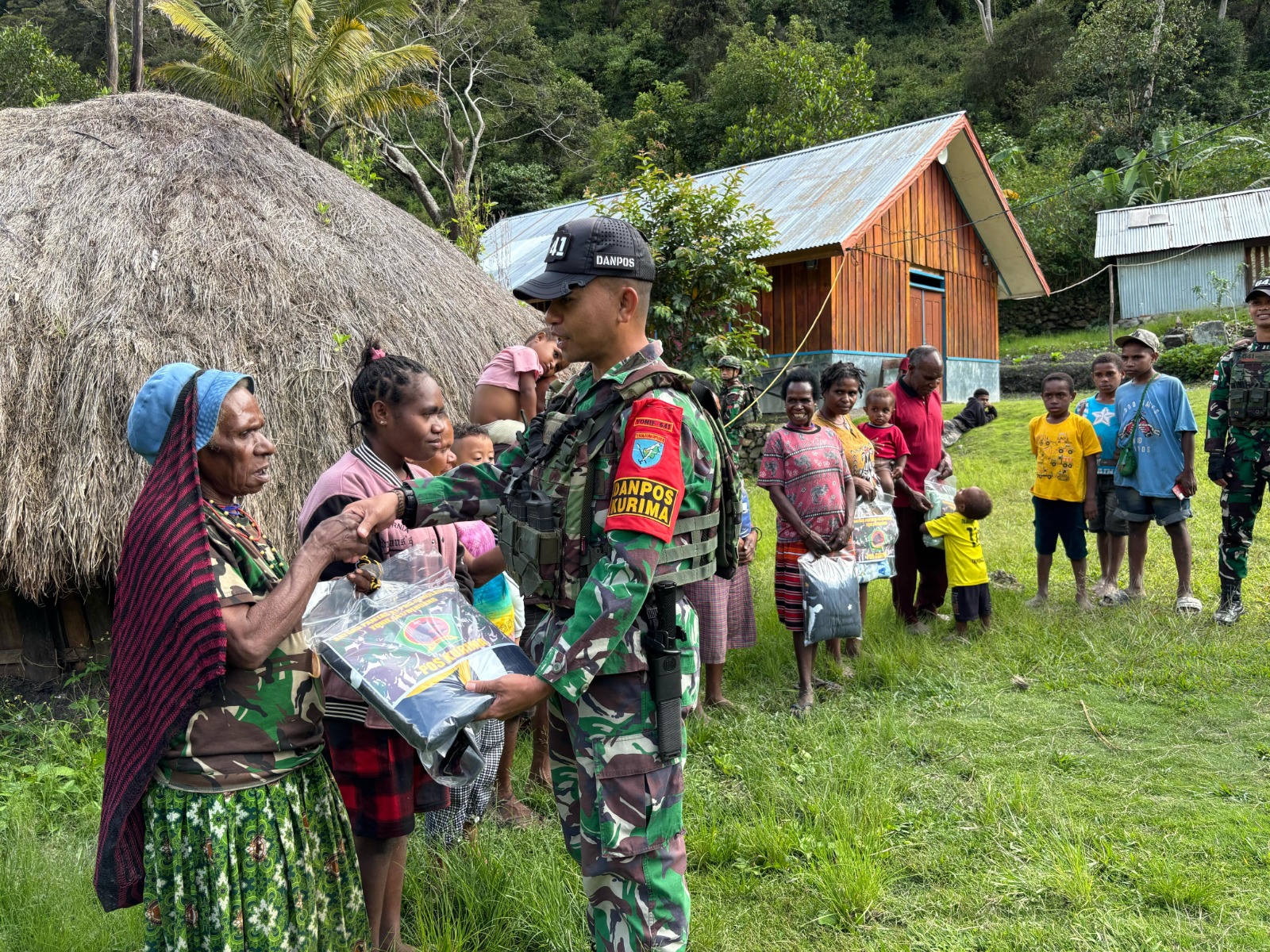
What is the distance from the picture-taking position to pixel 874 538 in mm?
5645

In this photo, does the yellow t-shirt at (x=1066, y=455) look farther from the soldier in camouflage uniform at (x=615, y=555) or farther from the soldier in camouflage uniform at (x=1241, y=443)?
the soldier in camouflage uniform at (x=615, y=555)

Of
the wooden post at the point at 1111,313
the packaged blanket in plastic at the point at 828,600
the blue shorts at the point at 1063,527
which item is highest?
the wooden post at the point at 1111,313

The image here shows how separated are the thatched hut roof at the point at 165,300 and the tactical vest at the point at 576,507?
3.64 metres

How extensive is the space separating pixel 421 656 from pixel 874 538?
4.09 metres

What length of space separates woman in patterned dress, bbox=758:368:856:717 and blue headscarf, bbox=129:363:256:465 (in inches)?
135

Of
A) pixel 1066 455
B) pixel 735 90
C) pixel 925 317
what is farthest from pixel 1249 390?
pixel 735 90

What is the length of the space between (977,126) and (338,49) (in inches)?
998

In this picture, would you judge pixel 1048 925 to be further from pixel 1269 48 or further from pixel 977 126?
pixel 1269 48

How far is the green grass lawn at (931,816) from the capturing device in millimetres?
2904

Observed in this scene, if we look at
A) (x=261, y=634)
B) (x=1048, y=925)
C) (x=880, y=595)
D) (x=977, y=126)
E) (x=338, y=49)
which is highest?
(x=977, y=126)

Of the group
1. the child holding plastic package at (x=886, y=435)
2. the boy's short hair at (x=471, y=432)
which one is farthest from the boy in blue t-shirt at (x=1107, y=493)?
the boy's short hair at (x=471, y=432)

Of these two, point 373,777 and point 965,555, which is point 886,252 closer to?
point 965,555

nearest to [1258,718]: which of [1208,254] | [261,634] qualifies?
[261,634]

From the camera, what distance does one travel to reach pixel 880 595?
277 inches
